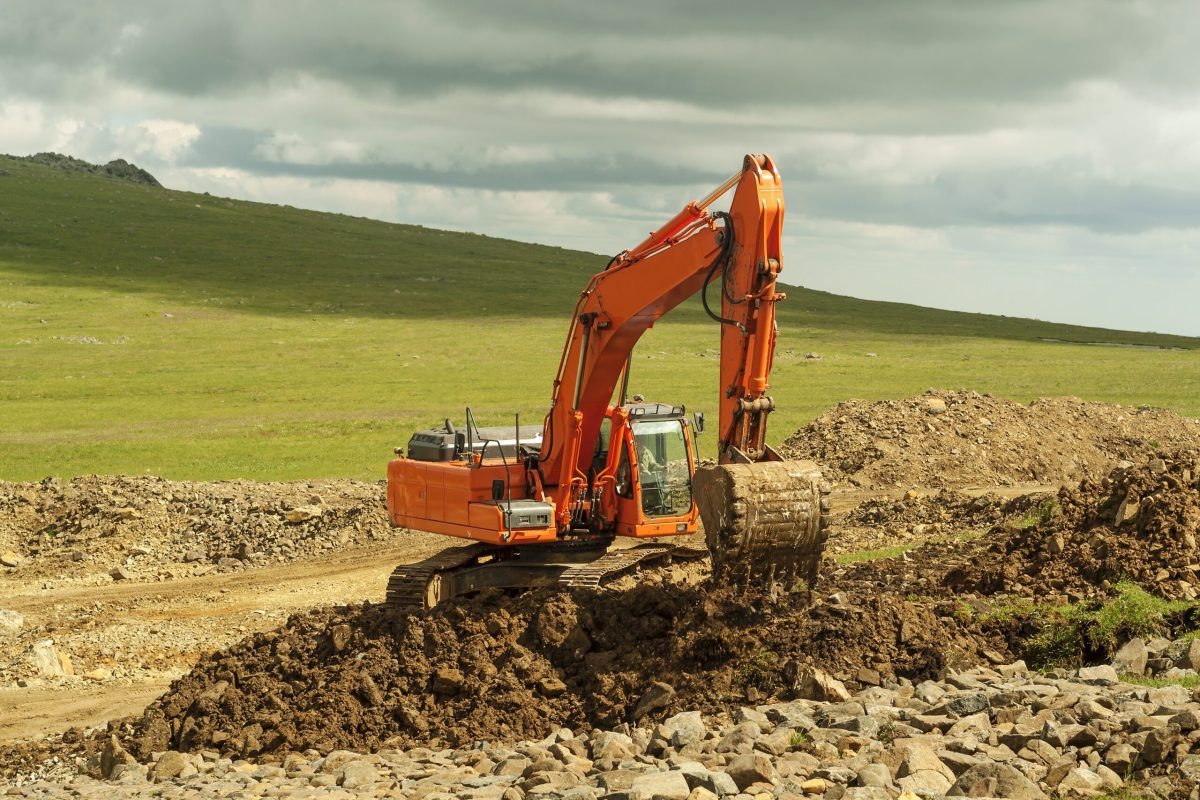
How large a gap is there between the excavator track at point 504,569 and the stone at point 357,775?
16.0 ft

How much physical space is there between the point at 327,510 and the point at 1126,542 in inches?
675

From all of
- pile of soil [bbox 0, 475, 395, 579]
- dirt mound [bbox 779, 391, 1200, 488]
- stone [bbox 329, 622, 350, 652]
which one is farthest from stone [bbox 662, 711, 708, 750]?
dirt mound [bbox 779, 391, 1200, 488]

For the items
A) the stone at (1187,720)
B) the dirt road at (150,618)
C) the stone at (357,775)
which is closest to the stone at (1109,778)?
the stone at (1187,720)

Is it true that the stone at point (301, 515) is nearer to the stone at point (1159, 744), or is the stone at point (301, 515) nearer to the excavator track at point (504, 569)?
the excavator track at point (504, 569)

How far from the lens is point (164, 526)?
1063 inches

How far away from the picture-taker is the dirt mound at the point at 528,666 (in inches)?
507

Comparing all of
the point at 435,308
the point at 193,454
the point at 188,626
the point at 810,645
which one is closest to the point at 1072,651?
the point at 810,645

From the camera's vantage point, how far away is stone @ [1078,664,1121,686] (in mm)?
11414

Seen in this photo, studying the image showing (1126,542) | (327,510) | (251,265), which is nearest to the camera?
(1126,542)

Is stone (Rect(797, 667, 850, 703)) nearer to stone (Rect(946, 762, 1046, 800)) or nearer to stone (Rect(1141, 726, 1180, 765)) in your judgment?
stone (Rect(946, 762, 1046, 800))

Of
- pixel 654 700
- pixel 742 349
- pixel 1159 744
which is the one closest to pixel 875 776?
pixel 1159 744

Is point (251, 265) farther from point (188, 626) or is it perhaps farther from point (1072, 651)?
point (1072, 651)

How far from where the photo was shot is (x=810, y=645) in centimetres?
1291

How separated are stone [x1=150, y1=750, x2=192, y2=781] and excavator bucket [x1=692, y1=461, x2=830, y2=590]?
5.85 m
